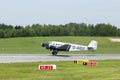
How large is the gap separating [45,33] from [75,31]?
66.9 ft

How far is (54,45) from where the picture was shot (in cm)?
6631

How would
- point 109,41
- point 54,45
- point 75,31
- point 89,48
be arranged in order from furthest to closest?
point 75,31 < point 109,41 < point 89,48 < point 54,45

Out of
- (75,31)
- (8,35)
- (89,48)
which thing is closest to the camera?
(89,48)

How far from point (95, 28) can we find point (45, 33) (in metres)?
29.8

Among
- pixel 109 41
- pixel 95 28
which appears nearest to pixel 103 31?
pixel 95 28

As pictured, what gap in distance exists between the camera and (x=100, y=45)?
360ft

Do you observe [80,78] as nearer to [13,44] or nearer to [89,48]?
[89,48]

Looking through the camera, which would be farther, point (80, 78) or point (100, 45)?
point (100, 45)

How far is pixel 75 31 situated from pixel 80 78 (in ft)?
543

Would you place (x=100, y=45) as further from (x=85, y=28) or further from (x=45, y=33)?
(x=85, y=28)

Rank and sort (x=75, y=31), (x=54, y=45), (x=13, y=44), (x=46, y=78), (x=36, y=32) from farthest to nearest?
1. (x=75, y=31)
2. (x=36, y=32)
3. (x=13, y=44)
4. (x=54, y=45)
5. (x=46, y=78)

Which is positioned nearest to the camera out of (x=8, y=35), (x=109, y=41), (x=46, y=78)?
(x=46, y=78)

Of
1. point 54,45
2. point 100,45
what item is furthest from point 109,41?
point 54,45

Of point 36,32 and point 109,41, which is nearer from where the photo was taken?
point 109,41
